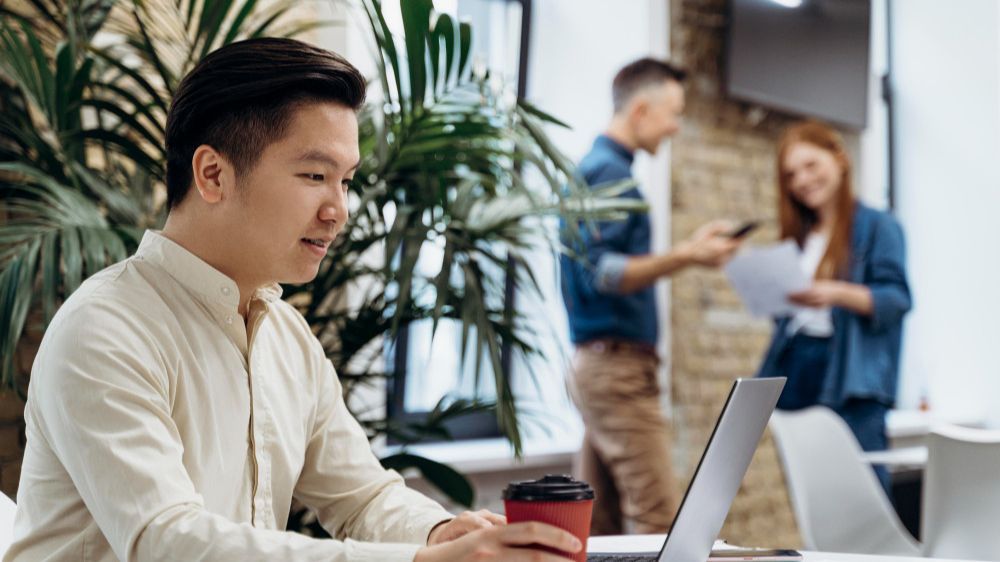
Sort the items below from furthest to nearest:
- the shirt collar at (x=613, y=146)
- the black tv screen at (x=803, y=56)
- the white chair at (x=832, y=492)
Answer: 1. the black tv screen at (x=803, y=56)
2. the shirt collar at (x=613, y=146)
3. the white chair at (x=832, y=492)

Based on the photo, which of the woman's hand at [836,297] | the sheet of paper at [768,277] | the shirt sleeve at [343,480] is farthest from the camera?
the woman's hand at [836,297]

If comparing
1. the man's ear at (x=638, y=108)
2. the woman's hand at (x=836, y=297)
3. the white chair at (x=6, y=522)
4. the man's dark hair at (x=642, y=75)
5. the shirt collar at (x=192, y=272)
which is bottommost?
the woman's hand at (x=836, y=297)

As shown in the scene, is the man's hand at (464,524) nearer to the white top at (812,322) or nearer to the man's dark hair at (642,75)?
the man's dark hair at (642,75)

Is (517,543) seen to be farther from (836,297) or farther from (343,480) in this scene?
(836,297)

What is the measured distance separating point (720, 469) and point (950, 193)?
612 centimetres

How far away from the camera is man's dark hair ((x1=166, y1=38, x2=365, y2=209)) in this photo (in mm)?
1360

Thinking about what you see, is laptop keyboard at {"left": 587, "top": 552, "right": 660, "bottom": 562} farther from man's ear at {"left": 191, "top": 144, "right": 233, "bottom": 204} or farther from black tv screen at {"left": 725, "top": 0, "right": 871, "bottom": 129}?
A: black tv screen at {"left": 725, "top": 0, "right": 871, "bottom": 129}

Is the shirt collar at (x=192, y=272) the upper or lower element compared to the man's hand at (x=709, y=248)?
upper

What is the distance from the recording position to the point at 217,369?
4.51ft

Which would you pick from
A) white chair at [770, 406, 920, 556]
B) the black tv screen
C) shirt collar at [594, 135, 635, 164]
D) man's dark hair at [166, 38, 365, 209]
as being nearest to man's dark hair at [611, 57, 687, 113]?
shirt collar at [594, 135, 635, 164]

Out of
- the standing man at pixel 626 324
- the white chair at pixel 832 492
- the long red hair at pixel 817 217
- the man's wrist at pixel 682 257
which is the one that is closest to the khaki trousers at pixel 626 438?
the standing man at pixel 626 324

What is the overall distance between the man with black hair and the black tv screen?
4097 mm

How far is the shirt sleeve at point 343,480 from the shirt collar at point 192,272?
0.26 metres

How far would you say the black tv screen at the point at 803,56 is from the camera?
209 inches
